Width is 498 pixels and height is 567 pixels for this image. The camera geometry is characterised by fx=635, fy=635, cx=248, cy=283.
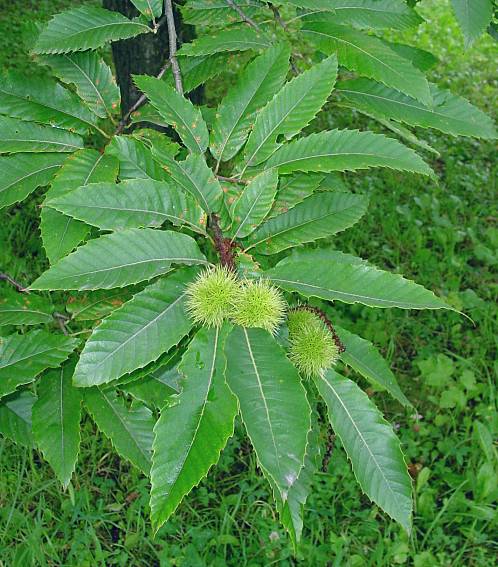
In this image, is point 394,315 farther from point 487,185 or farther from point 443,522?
point 487,185

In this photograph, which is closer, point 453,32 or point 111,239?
point 111,239

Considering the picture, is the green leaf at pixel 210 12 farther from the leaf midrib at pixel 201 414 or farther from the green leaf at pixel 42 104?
the leaf midrib at pixel 201 414

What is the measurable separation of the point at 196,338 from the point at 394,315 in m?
2.53

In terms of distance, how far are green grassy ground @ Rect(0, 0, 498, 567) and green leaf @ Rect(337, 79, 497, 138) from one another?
0.75 m

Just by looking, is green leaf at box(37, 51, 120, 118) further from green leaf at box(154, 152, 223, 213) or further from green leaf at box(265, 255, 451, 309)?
green leaf at box(265, 255, 451, 309)

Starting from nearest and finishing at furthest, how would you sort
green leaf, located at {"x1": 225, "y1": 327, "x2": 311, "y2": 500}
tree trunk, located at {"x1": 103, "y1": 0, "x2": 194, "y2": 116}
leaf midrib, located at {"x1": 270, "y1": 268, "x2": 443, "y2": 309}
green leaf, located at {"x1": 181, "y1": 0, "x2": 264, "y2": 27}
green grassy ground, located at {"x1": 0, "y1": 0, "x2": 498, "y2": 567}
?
green leaf, located at {"x1": 225, "y1": 327, "x2": 311, "y2": 500}
leaf midrib, located at {"x1": 270, "y1": 268, "x2": 443, "y2": 309}
green leaf, located at {"x1": 181, "y1": 0, "x2": 264, "y2": 27}
green grassy ground, located at {"x1": 0, "y1": 0, "x2": 498, "y2": 567}
tree trunk, located at {"x1": 103, "y1": 0, "x2": 194, "y2": 116}

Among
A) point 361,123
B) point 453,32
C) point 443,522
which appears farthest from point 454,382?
point 453,32

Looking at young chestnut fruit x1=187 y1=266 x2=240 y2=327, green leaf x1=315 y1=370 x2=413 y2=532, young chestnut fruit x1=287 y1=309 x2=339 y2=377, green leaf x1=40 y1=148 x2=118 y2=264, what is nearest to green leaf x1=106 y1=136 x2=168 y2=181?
green leaf x1=40 y1=148 x2=118 y2=264

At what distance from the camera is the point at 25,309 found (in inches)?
52.9

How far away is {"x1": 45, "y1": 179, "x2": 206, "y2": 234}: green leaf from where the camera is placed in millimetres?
949

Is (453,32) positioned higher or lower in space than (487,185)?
higher

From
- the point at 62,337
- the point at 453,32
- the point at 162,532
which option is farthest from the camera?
the point at 453,32

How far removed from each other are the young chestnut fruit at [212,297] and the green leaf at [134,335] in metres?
0.03

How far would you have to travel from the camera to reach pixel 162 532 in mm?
2293
